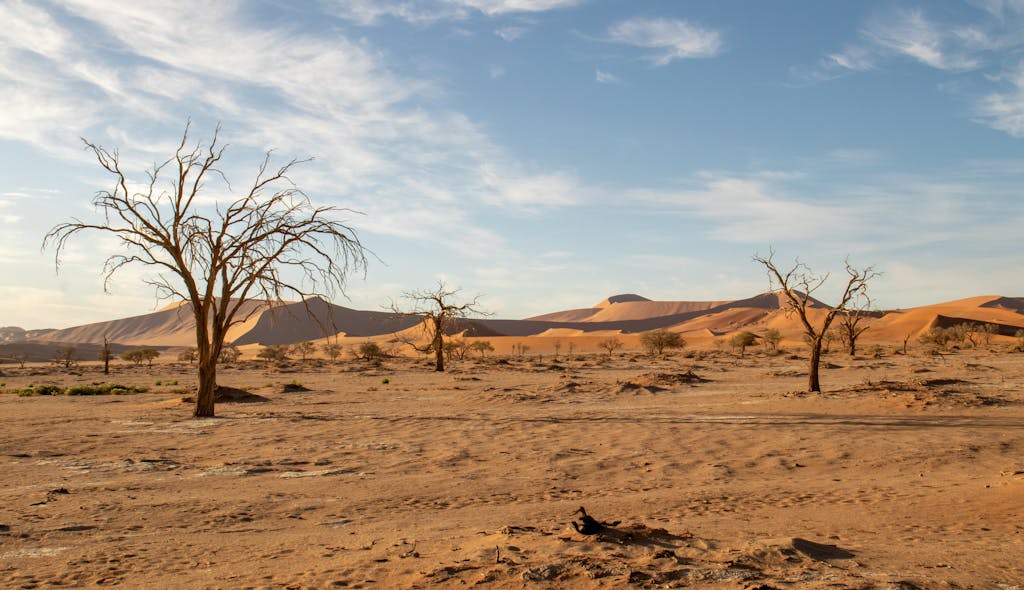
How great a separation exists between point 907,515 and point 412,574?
5078mm

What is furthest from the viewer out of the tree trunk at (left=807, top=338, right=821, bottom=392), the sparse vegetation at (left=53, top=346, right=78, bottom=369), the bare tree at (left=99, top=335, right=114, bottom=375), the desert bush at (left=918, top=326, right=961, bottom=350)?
the desert bush at (left=918, top=326, right=961, bottom=350)

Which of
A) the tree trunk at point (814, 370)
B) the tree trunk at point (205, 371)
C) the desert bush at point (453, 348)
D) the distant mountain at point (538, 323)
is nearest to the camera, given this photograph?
the tree trunk at point (205, 371)

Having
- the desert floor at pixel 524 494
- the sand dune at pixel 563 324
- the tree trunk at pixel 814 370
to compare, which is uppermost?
the sand dune at pixel 563 324

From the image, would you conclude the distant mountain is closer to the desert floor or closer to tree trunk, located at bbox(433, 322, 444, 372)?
tree trunk, located at bbox(433, 322, 444, 372)

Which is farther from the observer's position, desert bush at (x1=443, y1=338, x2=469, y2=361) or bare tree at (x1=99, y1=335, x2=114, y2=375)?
desert bush at (x1=443, y1=338, x2=469, y2=361)

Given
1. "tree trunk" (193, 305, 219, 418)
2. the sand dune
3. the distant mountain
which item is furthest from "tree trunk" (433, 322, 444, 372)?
the distant mountain

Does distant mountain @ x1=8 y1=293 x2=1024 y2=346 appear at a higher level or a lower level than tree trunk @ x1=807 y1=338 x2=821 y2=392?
higher

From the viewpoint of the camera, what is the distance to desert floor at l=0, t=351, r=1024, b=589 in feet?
16.2

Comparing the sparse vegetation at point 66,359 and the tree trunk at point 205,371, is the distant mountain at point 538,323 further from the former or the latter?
the tree trunk at point 205,371

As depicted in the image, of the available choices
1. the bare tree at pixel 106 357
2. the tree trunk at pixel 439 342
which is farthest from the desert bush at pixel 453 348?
the bare tree at pixel 106 357

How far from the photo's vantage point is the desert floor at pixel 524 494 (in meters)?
4.93

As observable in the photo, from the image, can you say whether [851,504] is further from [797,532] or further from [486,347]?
[486,347]

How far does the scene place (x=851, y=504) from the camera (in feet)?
24.8

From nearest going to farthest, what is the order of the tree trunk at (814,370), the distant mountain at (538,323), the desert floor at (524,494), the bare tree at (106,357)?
the desert floor at (524,494) → the tree trunk at (814,370) → the bare tree at (106,357) → the distant mountain at (538,323)
